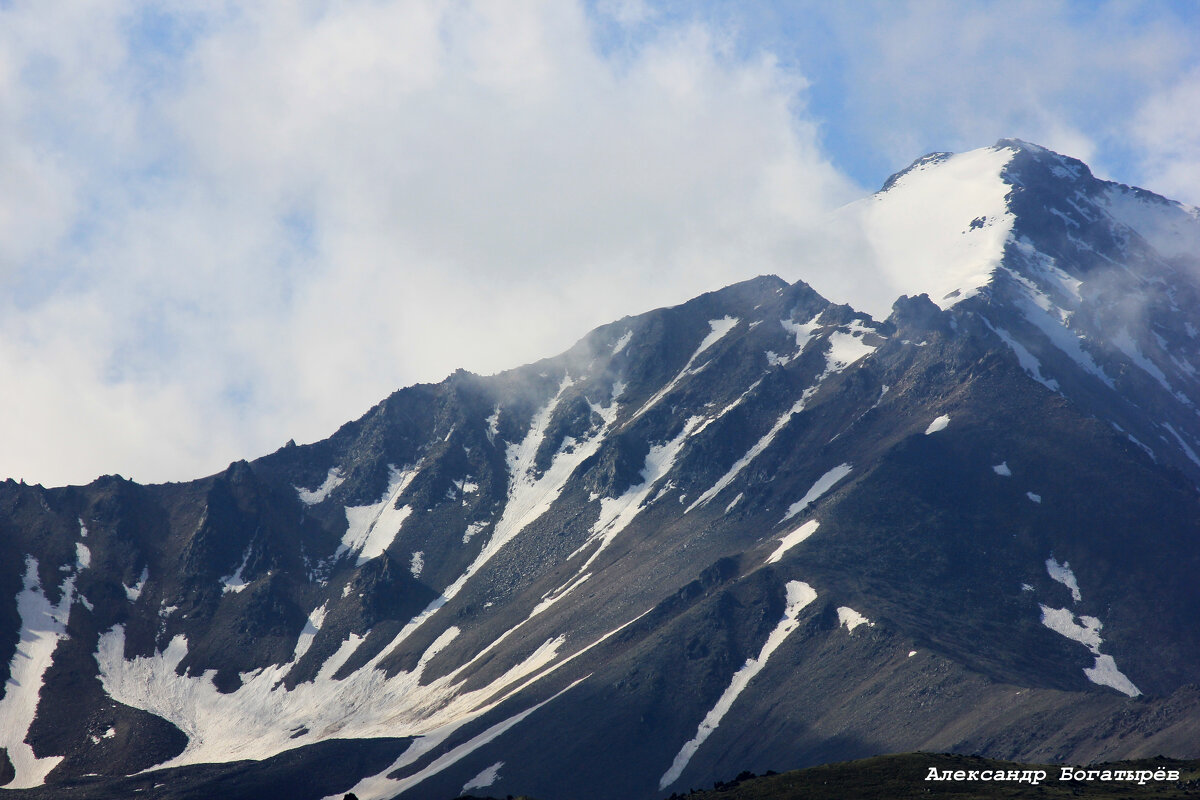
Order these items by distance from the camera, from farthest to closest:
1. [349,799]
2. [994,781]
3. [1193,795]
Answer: [349,799], [994,781], [1193,795]

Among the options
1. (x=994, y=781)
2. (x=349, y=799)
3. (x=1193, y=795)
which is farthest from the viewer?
(x=349, y=799)

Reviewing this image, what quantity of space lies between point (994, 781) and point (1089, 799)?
1155 cm

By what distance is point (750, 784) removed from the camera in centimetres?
13800

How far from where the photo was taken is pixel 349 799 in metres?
159

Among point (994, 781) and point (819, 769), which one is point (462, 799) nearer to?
point (819, 769)

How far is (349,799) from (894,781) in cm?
7027

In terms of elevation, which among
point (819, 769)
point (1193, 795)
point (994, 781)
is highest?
point (819, 769)

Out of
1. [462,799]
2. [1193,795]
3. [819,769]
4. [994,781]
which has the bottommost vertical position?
[1193,795]

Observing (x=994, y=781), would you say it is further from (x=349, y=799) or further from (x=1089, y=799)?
(x=349, y=799)

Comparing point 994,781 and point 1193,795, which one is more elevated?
point 994,781

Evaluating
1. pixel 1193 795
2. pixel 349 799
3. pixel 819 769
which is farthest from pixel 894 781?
pixel 349 799

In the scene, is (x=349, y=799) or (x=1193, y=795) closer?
(x=1193, y=795)

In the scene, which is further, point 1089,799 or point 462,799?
point 462,799

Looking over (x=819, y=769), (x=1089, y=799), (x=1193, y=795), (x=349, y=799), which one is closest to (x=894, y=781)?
(x=819, y=769)
